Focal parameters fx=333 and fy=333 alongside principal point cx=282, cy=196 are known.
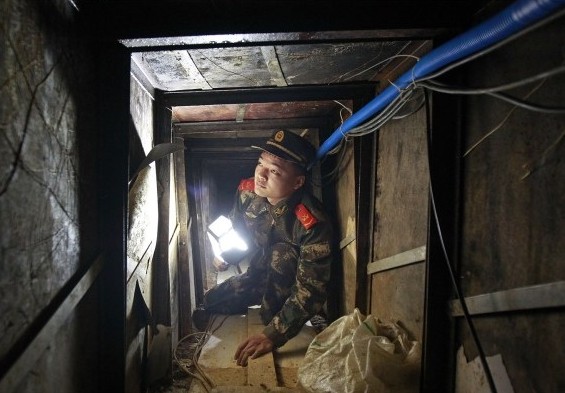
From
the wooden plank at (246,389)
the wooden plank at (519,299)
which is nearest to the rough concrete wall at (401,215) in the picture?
the wooden plank at (519,299)

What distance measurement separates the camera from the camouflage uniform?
3596 millimetres

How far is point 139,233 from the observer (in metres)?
2.45

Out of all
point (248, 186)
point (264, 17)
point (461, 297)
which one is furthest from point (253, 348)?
point (264, 17)

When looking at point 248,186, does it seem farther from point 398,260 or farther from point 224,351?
point 398,260

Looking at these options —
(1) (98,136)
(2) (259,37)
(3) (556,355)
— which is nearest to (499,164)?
(3) (556,355)

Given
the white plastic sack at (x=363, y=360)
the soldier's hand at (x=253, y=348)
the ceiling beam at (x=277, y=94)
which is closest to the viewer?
the white plastic sack at (x=363, y=360)

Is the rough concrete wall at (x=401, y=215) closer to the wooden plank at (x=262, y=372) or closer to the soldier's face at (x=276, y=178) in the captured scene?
the wooden plank at (x=262, y=372)

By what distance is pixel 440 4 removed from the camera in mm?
1760

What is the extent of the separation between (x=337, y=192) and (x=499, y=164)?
2725 mm

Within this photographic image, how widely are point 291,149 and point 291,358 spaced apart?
7.85 ft

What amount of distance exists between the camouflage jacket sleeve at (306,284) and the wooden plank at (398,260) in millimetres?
794

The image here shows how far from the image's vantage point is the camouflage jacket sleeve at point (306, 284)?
3.51m

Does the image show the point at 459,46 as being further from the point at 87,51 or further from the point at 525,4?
the point at 87,51

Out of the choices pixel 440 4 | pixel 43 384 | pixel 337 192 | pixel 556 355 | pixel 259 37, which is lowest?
pixel 43 384
